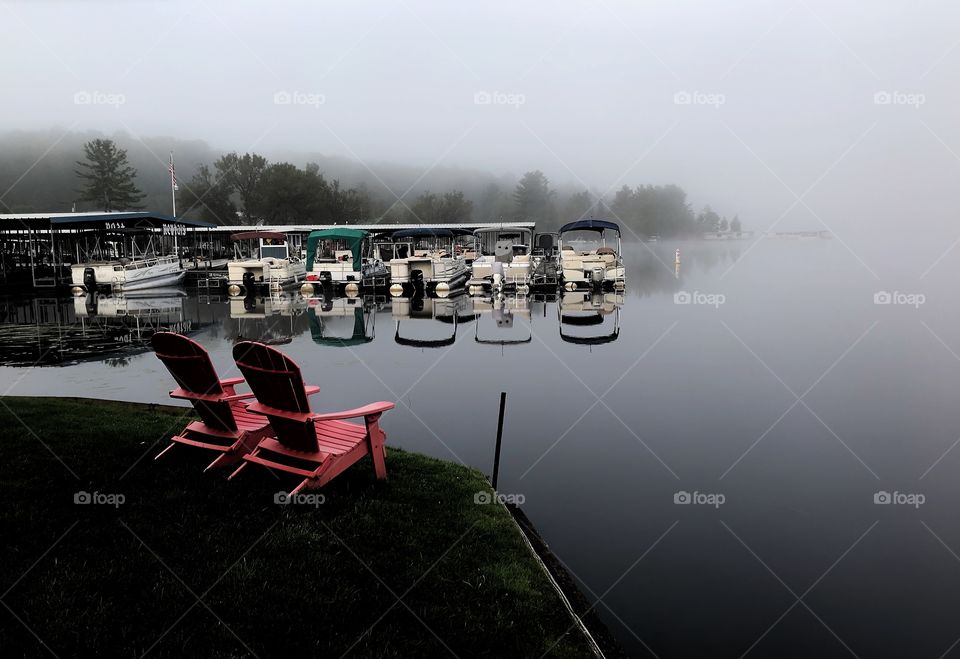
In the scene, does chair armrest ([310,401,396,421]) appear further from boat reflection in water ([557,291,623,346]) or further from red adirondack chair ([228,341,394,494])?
Answer: boat reflection in water ([557,291,623,346])

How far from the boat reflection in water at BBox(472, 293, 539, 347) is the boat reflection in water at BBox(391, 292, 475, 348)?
54cm

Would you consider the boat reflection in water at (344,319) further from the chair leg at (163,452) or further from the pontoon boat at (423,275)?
the chair leg at (163,452)

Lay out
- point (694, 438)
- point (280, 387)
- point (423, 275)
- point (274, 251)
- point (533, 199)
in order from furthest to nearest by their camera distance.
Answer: point (533, 199) < point (274, 251) < point (423, 275) < point (694, 438) < point (280, 387)

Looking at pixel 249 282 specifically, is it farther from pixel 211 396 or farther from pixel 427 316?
pixel 211 396

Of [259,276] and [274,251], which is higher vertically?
[274,251]

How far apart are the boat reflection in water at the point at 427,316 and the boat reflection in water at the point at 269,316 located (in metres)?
3.00

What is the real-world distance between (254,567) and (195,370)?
2207 millimetres

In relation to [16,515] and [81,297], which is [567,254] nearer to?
[81,297]

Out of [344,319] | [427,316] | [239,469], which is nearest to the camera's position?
[239,469]

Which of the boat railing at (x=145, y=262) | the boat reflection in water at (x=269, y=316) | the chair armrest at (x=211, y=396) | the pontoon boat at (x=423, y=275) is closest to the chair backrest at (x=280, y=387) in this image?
the chair armrest at (x=211, y=396)

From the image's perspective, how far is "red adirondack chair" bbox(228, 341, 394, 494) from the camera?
4949 millimetres

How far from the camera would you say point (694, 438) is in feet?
26.2

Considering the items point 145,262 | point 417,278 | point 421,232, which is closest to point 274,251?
point 145,262

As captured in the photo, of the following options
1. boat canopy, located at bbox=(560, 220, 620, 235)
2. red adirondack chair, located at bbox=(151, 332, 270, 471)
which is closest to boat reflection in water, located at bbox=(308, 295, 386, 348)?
red adirondack chair, located at bbox=(151, 332, 270, 471)
